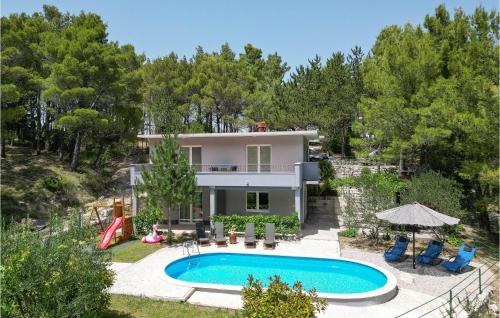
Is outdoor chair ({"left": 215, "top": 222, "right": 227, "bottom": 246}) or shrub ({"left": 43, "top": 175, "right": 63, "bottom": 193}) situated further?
shrub ({"left": 43, "top": 175, "right": 63, "bottom": 193})

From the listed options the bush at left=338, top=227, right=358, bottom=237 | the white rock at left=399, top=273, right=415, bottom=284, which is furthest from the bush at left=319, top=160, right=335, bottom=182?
the white rock at left=399, top=273, right=415, bottom=284

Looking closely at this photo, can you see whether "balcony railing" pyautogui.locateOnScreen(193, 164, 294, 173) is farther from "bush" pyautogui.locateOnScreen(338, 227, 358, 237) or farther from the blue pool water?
the blue pool water

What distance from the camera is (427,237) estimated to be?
68.4 feet

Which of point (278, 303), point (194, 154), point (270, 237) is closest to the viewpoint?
point (278, 303)

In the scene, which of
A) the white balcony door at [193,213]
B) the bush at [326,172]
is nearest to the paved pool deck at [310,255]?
the white balcony door at [193,213]

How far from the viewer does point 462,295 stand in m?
12.4

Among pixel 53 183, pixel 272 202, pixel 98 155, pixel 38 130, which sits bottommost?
pixel 272 202

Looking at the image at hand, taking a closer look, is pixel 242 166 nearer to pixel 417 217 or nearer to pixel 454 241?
pixel 417 217

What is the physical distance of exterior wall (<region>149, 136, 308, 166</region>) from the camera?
939 inches

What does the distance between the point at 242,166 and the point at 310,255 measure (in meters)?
9.61

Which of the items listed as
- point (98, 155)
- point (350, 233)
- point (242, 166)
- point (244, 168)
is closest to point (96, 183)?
point (98, 155)

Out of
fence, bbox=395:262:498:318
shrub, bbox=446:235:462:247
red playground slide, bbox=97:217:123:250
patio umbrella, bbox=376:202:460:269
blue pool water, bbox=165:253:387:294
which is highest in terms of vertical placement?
patio umbrella, bbox=376:202:460:269

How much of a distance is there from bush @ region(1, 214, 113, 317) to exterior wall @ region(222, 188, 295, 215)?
16361 millimetres

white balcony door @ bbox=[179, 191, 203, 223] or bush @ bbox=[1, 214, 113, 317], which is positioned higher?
bush @ bbox=[1, 214, 113, 317]
